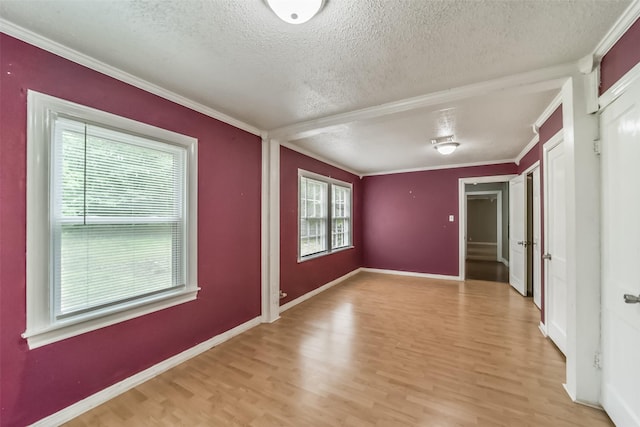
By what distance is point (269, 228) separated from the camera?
332cm

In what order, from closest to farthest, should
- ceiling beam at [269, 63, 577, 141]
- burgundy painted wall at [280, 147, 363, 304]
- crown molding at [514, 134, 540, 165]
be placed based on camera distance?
ceiling beam at [269, 63, 577, 141] < crown molding at [514, 134, 540, 165] < burgundy painted wall at [280, 147, 363, 304]

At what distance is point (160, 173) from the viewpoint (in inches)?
87.8

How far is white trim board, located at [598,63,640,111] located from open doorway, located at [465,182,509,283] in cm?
449

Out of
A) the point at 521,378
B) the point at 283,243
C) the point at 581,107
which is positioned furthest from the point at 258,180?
the point at 521,378

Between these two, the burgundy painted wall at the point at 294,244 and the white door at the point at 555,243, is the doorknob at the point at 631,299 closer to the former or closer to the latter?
the white door at the point at 555,243

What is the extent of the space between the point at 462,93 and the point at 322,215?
10.3ft

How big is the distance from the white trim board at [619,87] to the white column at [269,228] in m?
2.99

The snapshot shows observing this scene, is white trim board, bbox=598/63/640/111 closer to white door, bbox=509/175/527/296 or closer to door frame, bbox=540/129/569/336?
door frame, bbox=540/129/569/336

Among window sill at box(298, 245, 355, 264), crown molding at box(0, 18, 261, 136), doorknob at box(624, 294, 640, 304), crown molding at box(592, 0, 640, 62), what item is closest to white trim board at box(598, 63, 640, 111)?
crown molding at box(592, 0, 640, 62)

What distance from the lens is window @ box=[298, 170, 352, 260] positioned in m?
4.33

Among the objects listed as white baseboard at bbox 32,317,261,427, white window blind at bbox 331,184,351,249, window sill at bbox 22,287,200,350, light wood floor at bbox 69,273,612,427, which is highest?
white window blind at bbox 331,184,351,249

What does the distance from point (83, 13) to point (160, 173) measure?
113 cm

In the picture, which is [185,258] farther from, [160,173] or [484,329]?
[484,329]

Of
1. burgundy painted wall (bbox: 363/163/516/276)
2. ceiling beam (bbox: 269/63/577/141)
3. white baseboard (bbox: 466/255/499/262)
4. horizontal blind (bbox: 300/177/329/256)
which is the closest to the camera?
ceiling beam (bbox: 269/63/577/141)
